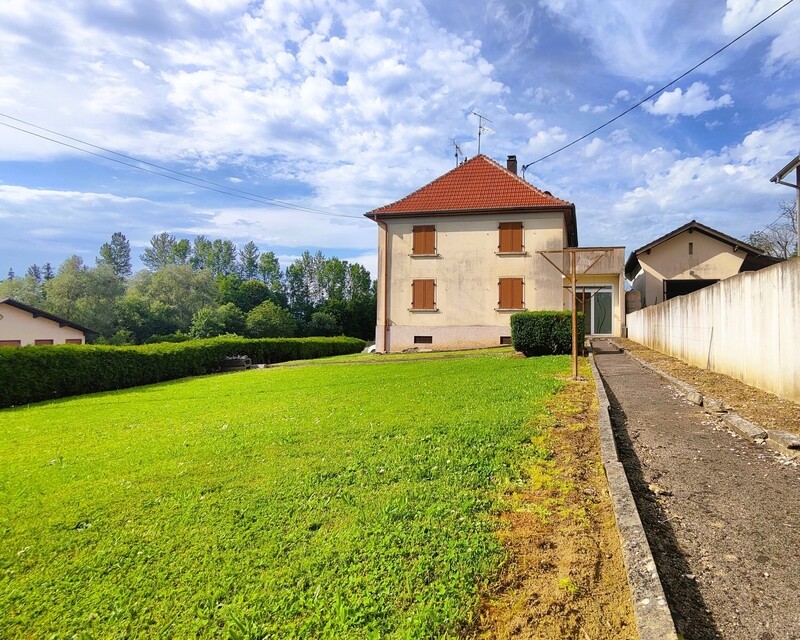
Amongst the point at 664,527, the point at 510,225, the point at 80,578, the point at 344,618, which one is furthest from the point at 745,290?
the point at 510,225

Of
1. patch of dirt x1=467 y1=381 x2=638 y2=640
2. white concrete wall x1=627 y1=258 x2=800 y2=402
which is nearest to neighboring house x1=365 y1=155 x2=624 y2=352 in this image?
white concrete wall x1=627 y1=258 x2=800 y2=402

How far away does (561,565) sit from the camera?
253 centimetres

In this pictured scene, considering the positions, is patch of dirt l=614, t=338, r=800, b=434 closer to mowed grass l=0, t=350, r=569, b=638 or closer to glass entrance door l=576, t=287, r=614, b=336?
mowed grass l=0, t=350, r=569, b=638

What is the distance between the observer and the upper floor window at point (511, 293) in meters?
21.9

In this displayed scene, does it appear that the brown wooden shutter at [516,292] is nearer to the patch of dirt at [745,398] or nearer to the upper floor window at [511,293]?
the upper floor window at [511,293]

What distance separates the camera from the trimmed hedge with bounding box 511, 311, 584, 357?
1496 centimetres

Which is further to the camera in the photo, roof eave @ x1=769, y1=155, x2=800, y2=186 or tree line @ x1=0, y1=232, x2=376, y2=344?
tree line @ x1=0, y1=232, x2=376, y2=344

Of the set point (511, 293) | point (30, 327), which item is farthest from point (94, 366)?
A: point (30, 327)

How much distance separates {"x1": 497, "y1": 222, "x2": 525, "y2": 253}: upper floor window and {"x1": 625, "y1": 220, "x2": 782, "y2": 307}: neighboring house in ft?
24.4

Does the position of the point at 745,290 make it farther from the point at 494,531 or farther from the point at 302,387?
the point at 302,387

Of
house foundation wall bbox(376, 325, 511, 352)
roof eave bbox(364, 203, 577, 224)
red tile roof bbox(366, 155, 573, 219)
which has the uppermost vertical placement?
red tile roof bbox(366, 155, 573, 219)

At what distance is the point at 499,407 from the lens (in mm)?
6648

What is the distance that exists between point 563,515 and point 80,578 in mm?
2990

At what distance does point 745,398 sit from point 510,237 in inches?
→ 642
